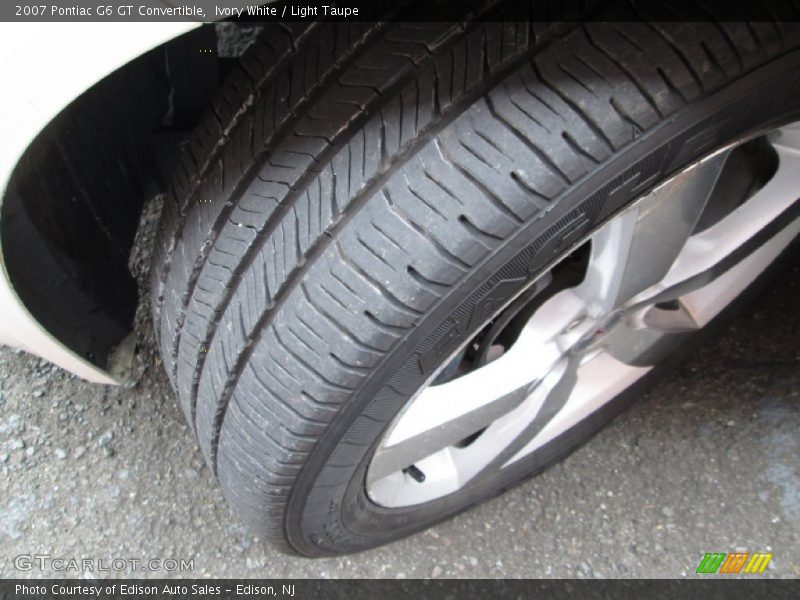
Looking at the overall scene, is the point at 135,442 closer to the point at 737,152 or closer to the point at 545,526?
the point at 545,526

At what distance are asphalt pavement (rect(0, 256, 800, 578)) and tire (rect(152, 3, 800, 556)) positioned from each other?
1.33ft

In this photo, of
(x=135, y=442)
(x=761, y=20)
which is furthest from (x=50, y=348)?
(x=761, y=20)

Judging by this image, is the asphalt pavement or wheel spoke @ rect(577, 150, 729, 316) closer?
wheel spoke @ rect(577, 150, 729, 316)

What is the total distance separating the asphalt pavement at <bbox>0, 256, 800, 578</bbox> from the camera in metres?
1.25

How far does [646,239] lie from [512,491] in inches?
24.3

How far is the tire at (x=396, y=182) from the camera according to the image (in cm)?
66

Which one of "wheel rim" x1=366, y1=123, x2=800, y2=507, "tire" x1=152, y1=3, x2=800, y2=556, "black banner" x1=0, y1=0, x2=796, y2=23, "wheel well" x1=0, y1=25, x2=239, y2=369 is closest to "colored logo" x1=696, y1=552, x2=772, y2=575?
"wheel rim" x1=366, y1=123, x2=800, y2=507

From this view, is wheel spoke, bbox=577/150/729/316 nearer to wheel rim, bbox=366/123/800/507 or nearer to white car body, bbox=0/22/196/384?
wheel rim, bbox=366/123/800/507

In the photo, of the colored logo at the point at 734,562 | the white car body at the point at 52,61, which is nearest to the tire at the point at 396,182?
the white car body at the point at 52,61

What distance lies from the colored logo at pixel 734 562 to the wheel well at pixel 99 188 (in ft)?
3.52

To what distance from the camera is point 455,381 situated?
3.33 ft

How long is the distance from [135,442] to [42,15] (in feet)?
3.16

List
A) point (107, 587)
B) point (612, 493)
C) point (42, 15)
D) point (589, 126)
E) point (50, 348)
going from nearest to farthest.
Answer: point (42, 15), point (589, 126), point (50, 348), point (107, 587), point (612, 493)

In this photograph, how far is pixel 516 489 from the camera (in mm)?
1331
